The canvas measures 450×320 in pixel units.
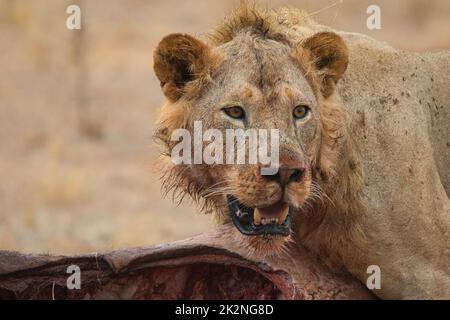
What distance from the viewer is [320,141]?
475 cm

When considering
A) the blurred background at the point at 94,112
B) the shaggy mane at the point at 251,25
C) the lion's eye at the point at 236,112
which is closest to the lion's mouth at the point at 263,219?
the lion's eye at the point at 236,112

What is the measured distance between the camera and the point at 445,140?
5.54m

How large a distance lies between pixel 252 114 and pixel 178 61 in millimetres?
525

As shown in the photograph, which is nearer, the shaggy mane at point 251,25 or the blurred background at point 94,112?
the shaggy mane at point 251,25

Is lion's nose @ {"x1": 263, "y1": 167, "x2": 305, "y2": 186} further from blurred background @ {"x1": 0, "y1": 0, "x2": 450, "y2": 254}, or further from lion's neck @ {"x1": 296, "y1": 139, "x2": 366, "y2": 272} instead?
blurred background @ {"x1": 0, "y1": 0, "x2": 450, "y2": 254}

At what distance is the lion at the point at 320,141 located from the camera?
453cm

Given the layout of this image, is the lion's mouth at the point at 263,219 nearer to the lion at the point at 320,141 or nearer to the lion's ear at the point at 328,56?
the lion at the point at 320,141

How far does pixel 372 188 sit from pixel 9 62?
36.8 ft

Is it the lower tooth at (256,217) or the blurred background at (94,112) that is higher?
the blurred background at (94,112)

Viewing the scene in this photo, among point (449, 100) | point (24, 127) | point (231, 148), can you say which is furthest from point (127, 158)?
point (231, 148)

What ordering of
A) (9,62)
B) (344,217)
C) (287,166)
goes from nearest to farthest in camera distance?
(287,166) < (344,217) < (9,62)

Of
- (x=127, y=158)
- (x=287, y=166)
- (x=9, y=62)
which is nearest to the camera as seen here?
(x=287, y=166)

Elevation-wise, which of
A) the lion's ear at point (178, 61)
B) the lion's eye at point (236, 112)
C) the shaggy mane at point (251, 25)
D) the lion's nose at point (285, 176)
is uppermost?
the shaggy mane at point (251, 25)
